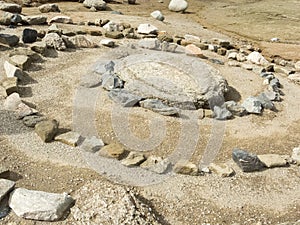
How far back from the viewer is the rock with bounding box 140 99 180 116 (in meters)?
6.23

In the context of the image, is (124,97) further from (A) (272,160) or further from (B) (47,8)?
(B) (47,8)

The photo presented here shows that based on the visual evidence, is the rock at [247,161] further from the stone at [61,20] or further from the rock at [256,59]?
the stone at [61,20]

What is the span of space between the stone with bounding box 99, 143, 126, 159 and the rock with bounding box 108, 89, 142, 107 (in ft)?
4.27

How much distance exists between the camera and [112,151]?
505cm

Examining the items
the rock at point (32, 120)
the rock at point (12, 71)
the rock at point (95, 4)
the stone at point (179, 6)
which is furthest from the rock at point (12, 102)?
the stone at point (179, 6)

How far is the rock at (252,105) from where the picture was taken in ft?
22.2

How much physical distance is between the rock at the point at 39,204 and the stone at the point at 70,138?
1193 millimetres

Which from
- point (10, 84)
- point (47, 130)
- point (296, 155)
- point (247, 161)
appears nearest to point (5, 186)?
point (47, 130)

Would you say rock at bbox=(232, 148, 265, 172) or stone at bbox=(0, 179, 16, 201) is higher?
stone at bbox=(0, 179, 16, 201)

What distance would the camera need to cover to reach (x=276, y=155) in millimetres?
5488

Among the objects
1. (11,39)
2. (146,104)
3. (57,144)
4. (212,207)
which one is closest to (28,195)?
(57,144)

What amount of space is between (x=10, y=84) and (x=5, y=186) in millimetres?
2883

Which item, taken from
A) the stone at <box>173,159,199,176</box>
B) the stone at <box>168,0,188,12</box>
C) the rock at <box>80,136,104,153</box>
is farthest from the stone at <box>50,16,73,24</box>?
the stone at <box>168,0,188,12</box>

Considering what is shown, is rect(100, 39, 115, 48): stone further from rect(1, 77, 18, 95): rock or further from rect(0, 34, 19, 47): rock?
rect(1, 77, 18, 95): rock
